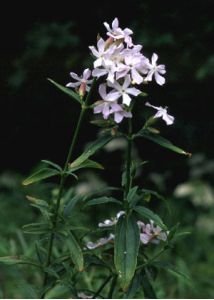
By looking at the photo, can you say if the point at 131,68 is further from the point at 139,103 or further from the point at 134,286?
the point at 139,103

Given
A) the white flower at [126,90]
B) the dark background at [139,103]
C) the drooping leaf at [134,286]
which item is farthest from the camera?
the dark background at [139,103]

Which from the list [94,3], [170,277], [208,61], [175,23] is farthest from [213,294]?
[94,3]

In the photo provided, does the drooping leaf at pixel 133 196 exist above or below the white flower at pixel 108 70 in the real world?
below

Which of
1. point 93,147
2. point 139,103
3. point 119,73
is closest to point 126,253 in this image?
point 93,147

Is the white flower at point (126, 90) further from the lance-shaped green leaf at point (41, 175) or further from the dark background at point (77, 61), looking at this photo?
the dark background at point (77, 61)

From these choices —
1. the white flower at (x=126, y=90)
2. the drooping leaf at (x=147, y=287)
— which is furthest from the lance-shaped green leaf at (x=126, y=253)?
the white flower at (x=126, y=90)

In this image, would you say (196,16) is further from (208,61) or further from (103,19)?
(103,19)

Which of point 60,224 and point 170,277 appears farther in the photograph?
point 170,277
